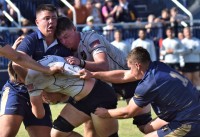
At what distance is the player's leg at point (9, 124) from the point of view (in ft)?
25.5

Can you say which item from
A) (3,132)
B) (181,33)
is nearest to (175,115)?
(3,132)

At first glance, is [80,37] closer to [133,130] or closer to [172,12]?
[133,130]

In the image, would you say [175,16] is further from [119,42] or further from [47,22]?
[47,22]

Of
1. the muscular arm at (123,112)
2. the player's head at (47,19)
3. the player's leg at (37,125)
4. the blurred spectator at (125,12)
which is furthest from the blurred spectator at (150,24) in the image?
the muscular arm at (123,112)

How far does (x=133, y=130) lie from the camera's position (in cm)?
1109

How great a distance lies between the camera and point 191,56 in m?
17.8

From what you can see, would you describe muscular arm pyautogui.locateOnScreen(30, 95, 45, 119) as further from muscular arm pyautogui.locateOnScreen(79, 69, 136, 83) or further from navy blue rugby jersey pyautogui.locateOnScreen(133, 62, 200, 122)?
navy blue rugby jersey pyautogui.locateOnScreen(133, 62, 200, 122)

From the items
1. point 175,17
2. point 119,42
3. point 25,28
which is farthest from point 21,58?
point 175,17

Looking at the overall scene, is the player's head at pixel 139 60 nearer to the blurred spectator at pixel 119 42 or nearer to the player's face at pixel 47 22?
the player's face at pixel 47 22

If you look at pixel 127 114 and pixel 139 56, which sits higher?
pixel 139 56

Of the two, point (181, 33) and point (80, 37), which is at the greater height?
point (80, 37)

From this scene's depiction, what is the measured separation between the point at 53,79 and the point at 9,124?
2.59ft

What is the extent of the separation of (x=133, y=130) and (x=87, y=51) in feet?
11.5

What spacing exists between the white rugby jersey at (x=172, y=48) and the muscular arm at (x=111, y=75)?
936cm
